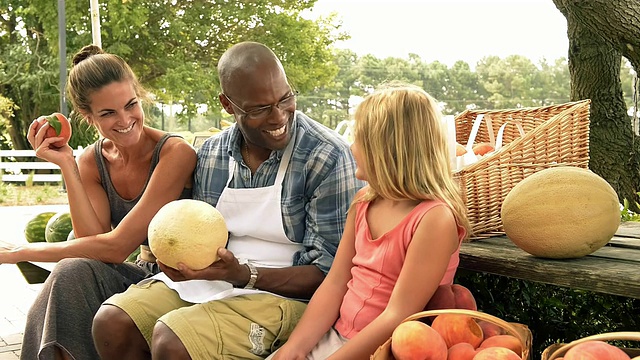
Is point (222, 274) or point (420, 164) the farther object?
point (222, 274)

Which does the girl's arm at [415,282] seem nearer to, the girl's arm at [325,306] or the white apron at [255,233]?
the girl's arm at [325,306]

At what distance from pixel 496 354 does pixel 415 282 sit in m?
0.42

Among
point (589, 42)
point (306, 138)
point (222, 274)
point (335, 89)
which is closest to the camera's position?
point (222, 274)

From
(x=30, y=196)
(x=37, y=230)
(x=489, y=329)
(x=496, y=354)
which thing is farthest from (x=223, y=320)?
(x=30, y=196)

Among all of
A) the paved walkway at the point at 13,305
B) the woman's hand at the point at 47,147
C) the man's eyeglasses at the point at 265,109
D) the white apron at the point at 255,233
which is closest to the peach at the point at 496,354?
the white apron at the point at 255,233

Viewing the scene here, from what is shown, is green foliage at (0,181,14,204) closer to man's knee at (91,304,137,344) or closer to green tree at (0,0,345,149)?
green tree at (0,0,345,149)

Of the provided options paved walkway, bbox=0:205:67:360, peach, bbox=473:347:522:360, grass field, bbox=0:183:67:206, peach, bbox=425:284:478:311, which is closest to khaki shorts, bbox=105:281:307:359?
peach, bbox=425:284:478:311

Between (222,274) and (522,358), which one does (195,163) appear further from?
(522,358)

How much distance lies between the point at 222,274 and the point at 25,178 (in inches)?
732

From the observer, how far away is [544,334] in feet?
9.75

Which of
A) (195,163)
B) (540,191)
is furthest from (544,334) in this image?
(195,163)

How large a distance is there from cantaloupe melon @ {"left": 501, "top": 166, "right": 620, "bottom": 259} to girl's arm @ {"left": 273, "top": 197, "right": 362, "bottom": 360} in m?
0.55

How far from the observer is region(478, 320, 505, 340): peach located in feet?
7.13

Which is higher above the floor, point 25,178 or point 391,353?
point 391,353
